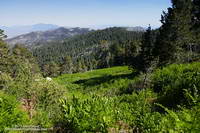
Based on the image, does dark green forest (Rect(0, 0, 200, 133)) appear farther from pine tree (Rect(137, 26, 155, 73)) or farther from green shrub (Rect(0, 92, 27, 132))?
pine tree (Rect(137, 26, 155, 73))

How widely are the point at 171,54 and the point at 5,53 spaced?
107ft

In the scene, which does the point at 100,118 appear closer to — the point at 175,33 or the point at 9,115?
the point at 9,115

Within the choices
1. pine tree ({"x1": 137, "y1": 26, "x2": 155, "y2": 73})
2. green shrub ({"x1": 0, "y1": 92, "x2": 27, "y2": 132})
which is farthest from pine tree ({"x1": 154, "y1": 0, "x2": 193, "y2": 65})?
green shrub ({"x1": 0, "y1": 92, "x2": 27, "y2": 132})

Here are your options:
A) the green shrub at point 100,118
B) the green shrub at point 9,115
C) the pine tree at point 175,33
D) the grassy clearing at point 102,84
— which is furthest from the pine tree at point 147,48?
the green shrub at point 100,118

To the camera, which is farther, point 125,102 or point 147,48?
point 147,48

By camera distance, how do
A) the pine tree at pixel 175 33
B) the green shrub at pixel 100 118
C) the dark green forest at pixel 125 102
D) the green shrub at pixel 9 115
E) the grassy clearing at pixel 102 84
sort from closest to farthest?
the dark green forest at pixel 125 102 < the green shrub at pixel 100 118 < the green shrub at pixel 9 115 < the grassy clearing at pixel 102 84 < the pine tree at pixel 175 33

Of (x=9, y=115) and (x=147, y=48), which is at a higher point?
(x=9, y=115)

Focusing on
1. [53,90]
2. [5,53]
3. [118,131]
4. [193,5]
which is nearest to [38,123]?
[118,131]

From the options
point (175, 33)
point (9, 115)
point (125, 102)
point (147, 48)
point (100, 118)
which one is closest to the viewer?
point (100, 118)

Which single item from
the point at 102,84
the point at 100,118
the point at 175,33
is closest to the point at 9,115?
the point at 100,118

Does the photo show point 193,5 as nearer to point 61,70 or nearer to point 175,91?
point 175,91

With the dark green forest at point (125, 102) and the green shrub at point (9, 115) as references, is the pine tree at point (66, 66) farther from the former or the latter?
the green shrub at point (9, 115)

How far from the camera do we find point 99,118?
10.9 metres

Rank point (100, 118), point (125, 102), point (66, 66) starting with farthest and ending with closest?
point (66, 66), point (125, 102), point (100, 118)
